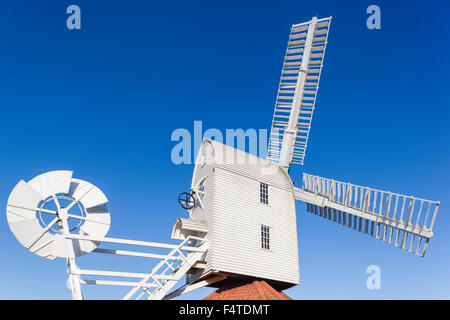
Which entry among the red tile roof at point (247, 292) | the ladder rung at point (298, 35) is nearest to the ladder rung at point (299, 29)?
the ladder rung at point (298, 35)

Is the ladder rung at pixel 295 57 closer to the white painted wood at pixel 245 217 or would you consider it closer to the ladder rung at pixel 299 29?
the ladder rung at pixel 299 29

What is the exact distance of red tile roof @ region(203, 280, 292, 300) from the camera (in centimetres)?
1867

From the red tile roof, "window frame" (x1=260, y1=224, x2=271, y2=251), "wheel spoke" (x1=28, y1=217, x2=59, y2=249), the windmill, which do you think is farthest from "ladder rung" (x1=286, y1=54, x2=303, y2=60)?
"wheel spoke" (x1=28, y1=217, x2=59, y2=249)

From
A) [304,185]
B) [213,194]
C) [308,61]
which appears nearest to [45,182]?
[213,194]

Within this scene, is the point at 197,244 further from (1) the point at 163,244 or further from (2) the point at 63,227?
(2) the point at 63,227

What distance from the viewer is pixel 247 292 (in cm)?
1933

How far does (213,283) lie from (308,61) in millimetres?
14374

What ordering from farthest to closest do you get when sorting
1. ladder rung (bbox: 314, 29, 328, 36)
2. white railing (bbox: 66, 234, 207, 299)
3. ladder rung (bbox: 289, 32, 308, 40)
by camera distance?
ladder rung (bbox: 289, 32, 308, 40)
ladder rung (bbox: 314, 29, 328, 36)
white railing (bbox: 66, 234, 207, 299)

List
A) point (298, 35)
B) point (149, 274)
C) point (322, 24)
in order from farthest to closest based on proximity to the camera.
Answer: point (298, 35), point (322, 24), point (149, 274)

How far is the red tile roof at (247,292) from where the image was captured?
1867 cm

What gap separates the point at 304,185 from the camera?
24.7 meters

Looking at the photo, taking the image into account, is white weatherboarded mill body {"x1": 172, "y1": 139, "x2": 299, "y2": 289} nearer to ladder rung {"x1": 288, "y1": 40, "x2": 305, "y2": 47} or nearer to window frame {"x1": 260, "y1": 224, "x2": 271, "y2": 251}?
window frame {"x1": 260, "y1": 224, "x2": 271, "y2": 251}

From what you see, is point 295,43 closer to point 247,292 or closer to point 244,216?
point 244,216

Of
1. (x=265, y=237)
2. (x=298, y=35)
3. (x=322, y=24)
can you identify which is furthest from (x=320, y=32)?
(x=265, y=237)
